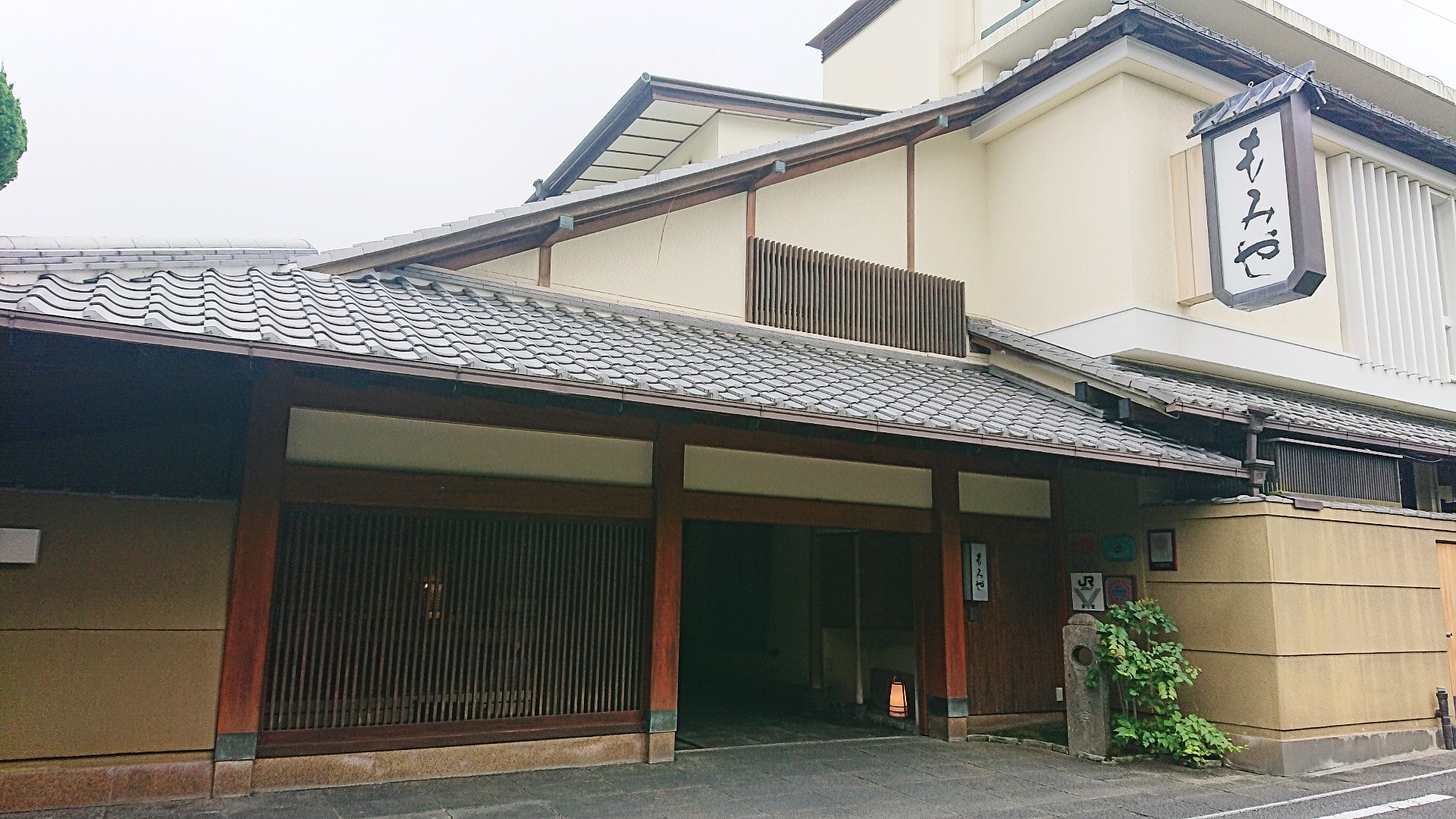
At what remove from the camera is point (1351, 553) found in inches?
353

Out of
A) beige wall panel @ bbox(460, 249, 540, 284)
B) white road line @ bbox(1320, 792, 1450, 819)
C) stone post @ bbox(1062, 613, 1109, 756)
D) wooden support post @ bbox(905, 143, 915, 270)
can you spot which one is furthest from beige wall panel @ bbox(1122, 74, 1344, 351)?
beige wall panel @ bbox(460, 249, 540, 284)

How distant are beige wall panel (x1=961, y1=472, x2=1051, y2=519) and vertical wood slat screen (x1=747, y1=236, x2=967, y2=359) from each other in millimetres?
1851

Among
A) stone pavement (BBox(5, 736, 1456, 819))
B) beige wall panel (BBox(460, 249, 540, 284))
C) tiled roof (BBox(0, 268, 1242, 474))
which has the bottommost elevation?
stone pavement (BBox(5, 736, 1456, 819))

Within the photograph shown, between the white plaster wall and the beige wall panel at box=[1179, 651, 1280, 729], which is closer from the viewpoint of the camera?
the beige wall panel at box=[1179, 651, 1280, 729]

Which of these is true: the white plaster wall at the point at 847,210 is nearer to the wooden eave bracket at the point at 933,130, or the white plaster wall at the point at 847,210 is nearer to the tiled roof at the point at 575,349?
the wooden eave bracket at the point at 933,130

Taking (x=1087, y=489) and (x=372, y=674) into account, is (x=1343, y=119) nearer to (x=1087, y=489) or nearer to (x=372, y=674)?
(x=1087, y=489)

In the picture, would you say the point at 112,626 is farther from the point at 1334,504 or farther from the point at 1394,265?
the point at 1394,265

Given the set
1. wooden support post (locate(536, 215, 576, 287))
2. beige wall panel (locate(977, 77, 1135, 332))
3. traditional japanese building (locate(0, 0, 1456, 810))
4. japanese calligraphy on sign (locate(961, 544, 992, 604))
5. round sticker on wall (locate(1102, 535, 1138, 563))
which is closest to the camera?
traditional japanese building (locate(0, 0, 1456, 810))

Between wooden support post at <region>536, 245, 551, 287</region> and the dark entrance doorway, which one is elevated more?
wooden support post at <region>536, 245, 551, 287</region>

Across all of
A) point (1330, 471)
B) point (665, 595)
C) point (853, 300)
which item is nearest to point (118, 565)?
point (665, 595)

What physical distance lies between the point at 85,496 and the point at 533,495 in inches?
117

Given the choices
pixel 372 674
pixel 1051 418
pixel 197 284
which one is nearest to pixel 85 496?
pixel 197 284

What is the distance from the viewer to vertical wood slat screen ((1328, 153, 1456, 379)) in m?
12.2

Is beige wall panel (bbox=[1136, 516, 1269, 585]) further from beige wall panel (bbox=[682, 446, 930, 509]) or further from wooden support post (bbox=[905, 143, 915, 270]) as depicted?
wooden support post (bbox=[905, 143, 915, 270])
